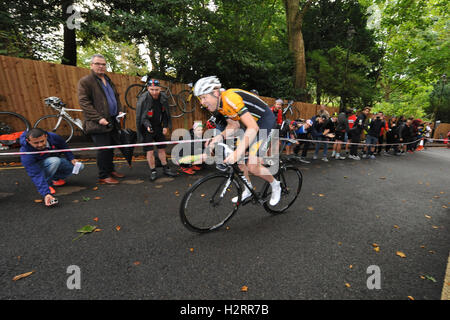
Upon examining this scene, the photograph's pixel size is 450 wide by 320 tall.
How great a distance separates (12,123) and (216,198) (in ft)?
22.6

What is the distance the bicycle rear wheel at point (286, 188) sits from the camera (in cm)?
341

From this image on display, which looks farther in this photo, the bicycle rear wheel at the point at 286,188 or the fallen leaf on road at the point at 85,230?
the bicycle rear wheel at the point at 286,188

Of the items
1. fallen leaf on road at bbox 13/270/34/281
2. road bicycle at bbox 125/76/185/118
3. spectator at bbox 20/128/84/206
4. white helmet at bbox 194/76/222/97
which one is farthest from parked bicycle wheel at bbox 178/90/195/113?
fallen leaf on road at bbox 13/270/34/281

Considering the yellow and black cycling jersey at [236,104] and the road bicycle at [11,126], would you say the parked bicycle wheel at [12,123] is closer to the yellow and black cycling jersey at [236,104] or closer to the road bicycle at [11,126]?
the road bicycle at [11,126]

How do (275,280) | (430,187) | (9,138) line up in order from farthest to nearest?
(430,187), (9,138), (275,280)

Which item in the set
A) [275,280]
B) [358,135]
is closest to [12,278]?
[275,280]

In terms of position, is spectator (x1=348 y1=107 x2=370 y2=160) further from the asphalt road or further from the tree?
the tree

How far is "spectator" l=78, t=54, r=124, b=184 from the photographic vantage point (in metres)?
3.83

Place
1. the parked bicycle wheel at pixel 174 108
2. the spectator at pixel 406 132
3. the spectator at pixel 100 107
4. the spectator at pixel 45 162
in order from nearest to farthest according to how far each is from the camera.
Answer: the spectator at pixel 45 162 < the spectator at pixel 100 107 < the parked bicycle wheel at pixel 174 108 < the spectator at pixel 406 132

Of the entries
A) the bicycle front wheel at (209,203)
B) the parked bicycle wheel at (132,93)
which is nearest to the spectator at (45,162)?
the bicycle front wheel at (209,203)

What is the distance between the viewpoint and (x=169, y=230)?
286 centimetres

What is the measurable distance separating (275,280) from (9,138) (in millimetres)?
7105


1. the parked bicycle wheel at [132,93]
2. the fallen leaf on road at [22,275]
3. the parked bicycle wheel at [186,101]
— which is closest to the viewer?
the fallen leaf on road at [22,275]

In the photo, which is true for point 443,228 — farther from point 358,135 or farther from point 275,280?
point 358,135
